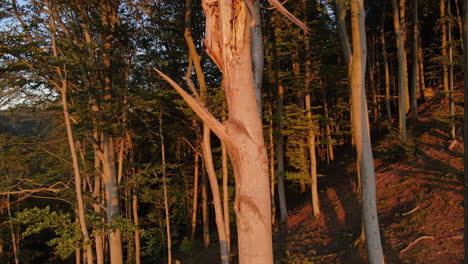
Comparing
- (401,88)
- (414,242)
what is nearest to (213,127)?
(414,242)

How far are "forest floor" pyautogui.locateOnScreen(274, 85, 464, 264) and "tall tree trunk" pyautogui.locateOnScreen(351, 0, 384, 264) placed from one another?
1.58m

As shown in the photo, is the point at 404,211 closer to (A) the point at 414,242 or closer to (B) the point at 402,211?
(B) the point at 402,211

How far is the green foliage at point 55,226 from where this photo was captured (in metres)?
8.38

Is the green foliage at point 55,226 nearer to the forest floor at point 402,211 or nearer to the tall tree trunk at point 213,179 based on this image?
the tall tree trunk at point 213,179

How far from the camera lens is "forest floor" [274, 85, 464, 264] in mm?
7863

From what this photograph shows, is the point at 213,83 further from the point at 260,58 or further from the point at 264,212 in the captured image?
the point at 264,212

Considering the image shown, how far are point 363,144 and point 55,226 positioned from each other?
8.65 metres

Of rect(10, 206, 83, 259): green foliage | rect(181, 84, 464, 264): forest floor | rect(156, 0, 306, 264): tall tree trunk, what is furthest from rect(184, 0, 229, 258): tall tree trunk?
rect(156, 0, 306, 264): tall tree trunk

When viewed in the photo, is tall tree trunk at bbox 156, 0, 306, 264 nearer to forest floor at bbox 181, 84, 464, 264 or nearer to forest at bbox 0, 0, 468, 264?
forest at bbox 0, 0, 468, 264

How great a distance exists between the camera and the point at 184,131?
18500 millimetres

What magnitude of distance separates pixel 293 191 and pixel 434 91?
11.1 meters

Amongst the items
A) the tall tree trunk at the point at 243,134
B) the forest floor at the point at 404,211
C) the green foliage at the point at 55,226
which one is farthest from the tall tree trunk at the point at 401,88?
the green foliage at the point at 55,226

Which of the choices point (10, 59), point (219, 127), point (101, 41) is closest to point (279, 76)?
point (101, 41)

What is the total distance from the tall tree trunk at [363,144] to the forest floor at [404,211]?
1.58m
